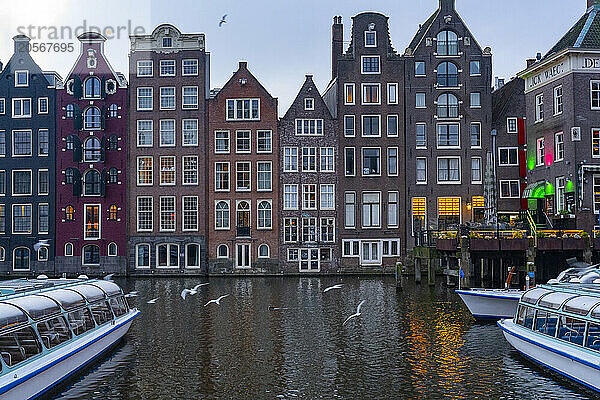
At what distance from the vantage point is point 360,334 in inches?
1241

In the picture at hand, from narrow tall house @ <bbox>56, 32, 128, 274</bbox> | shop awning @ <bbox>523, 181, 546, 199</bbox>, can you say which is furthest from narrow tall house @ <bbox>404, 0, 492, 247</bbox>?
narrow tall house @ <bbox>56, 32, 128, 274</bbox>

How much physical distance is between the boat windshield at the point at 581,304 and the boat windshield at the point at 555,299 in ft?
1.39

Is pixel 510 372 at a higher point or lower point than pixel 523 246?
lower

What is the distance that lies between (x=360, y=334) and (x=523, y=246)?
18540 millimetres

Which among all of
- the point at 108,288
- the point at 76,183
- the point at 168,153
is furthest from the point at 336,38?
the point at 108,288

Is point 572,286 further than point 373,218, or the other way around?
point 373,218

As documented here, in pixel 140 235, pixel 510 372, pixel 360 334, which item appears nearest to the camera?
pixel 510 372

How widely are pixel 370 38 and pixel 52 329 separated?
5074 cm

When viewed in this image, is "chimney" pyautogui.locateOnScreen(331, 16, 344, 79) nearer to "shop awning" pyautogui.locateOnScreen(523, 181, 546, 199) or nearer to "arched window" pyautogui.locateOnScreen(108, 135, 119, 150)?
"shop awning" pyautogui.locateOnScreen(523, 181, 546, 199)

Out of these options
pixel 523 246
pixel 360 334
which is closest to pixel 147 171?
pixel 523 246

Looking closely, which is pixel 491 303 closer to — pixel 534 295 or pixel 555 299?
pixel 534 295

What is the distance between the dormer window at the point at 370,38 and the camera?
66.9 metres

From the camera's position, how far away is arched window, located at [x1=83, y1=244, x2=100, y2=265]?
66.2m

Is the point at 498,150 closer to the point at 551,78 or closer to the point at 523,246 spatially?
the point at 551,78
